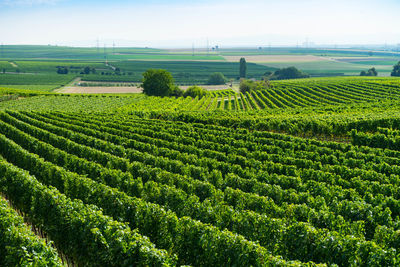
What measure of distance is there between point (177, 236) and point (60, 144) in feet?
74.8

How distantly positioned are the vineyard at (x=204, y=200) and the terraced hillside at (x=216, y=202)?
0.22 feet

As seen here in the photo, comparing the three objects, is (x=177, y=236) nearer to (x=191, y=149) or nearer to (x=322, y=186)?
(x=322, y=186)

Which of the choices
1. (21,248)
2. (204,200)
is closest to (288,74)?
(204,200)

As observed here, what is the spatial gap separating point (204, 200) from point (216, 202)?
687 millimetres

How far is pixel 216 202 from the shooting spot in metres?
18.4

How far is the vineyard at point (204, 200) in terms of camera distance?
13.5 m

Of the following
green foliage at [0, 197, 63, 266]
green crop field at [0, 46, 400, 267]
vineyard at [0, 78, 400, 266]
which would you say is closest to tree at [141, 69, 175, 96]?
green crop field at [0, 46, 400, 267]

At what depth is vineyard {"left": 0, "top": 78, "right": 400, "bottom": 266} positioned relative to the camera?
1348 centimetres

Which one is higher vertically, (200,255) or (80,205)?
(80,205)

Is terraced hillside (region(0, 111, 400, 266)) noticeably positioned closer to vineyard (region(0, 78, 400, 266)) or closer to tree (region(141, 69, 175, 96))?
vineyard (region(0, 78, 400, 266))

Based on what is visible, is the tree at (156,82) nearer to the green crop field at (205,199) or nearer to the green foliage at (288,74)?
the green crop field at (205,199)

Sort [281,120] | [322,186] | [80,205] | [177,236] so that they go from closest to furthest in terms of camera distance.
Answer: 1. [177,236]
2. [80,205]
3. [322,186]
4. [281,120]

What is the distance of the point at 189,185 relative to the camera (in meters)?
20.9

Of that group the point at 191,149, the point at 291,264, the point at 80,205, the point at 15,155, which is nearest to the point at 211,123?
the point at 191,149
